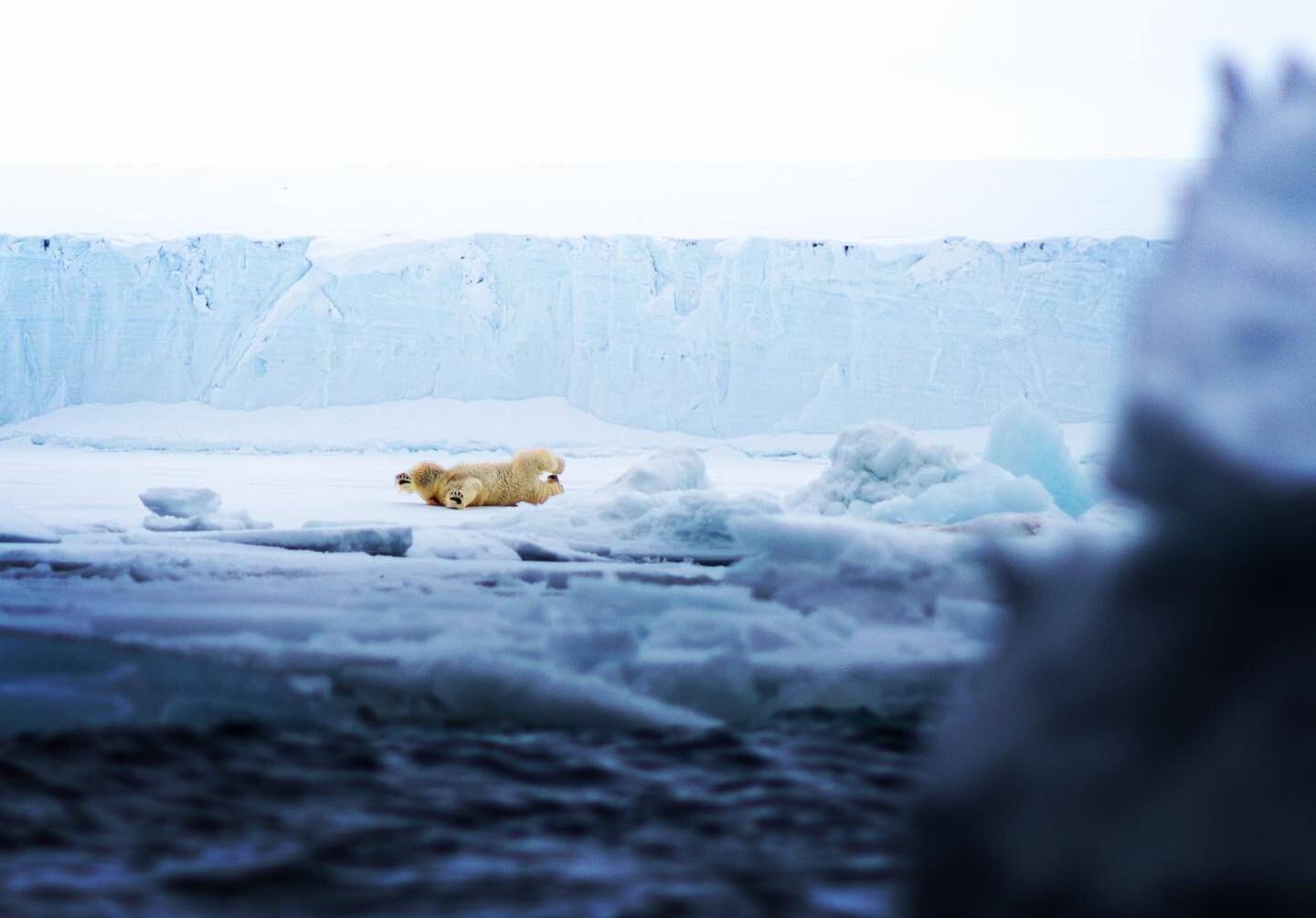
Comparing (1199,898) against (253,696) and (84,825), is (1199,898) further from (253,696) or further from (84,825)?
(253,696)

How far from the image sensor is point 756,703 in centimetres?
291

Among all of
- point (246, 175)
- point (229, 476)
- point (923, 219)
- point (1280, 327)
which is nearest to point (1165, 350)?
point (1280, 327)

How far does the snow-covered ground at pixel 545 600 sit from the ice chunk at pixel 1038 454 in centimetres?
2

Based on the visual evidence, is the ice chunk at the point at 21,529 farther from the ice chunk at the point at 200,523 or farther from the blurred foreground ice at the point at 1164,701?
the blurred foreground ice at the point at 1164,701

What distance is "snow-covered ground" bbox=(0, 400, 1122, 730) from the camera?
288 cm

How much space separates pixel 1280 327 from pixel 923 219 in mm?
20334

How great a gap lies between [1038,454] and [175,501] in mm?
4407

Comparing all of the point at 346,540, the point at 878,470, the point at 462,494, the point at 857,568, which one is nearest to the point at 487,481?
the point at 462,494

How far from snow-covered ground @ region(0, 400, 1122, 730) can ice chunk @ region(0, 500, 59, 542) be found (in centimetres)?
2

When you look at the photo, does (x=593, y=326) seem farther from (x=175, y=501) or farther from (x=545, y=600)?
(x=545, y=600)

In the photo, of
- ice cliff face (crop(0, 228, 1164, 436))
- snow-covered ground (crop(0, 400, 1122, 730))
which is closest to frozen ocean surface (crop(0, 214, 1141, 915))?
snow-covered ground (crop(0, 400, 1122, 730))

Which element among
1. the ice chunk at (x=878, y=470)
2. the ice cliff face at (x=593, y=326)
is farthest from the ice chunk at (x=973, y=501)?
the ice cliff face at (x=593, y=326)

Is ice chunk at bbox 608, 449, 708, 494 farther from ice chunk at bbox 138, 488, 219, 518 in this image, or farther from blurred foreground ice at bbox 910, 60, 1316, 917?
blurred foreground ice at bbox 910, 60, 1316, 917

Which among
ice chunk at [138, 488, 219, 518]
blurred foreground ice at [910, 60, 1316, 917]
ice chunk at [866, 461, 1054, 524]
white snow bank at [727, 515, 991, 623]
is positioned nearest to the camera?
blurred foreground ice at [910, 60, 1316, 917]
